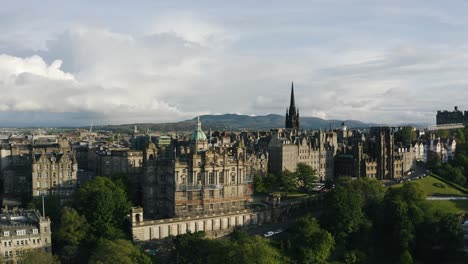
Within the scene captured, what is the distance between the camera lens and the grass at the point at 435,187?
4047 inches

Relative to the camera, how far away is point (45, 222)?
66750 mm

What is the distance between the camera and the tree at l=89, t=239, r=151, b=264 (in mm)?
56156

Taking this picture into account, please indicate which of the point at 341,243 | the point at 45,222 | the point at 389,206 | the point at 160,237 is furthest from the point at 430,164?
the point at 45,222

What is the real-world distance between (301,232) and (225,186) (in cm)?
1922

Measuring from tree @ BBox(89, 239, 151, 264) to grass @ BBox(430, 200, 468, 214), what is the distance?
58.3 meters

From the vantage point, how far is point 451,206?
306 ft

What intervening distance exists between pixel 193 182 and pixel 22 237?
27.8 meters

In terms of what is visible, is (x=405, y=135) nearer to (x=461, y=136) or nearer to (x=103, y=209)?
(x=461, y=136)

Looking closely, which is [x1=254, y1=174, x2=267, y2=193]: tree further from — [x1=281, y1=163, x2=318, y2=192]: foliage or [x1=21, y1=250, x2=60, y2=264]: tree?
[x1=21, y1=250, x2=60, y2=264]: tree

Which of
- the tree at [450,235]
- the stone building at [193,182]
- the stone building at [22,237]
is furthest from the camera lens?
the stone building at [193,182]

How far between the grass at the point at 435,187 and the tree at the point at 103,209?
5973 centimetres

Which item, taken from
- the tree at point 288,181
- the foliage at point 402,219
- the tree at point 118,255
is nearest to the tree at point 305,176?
the tree at point 288,181

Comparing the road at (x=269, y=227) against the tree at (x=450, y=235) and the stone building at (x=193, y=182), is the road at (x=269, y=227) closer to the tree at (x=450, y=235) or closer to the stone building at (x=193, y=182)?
the stone building at (x=193, y=182)

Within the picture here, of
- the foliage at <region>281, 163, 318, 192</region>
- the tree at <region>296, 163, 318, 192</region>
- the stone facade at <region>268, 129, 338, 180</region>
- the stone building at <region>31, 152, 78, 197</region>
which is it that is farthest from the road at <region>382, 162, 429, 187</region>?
the stone building at <region>31, 152, 78, 197</region>
